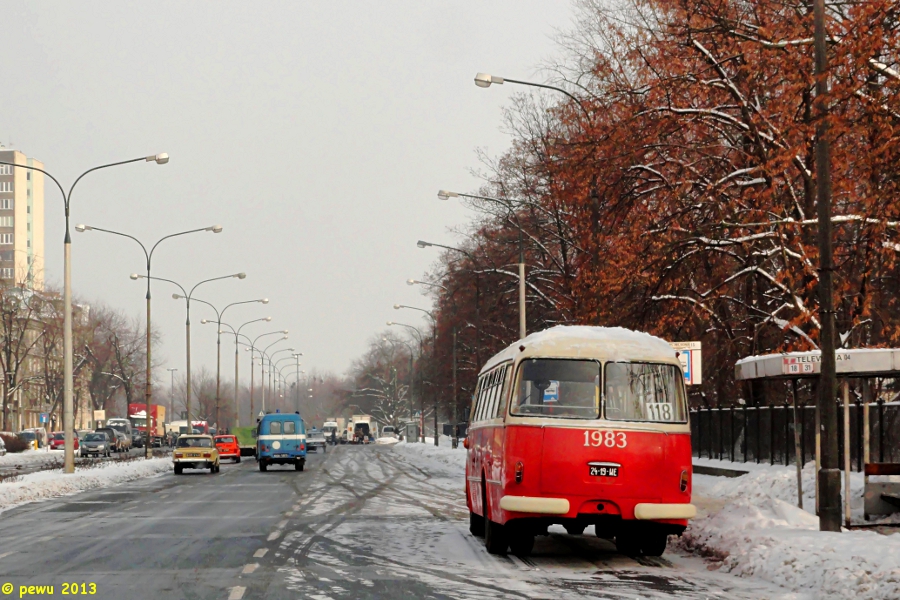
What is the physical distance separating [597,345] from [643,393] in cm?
81

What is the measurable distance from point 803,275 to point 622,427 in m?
13.5

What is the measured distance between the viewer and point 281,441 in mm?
52219

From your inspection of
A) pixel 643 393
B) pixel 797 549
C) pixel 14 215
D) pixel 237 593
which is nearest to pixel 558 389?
pixel 643 393

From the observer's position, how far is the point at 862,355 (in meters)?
16.4

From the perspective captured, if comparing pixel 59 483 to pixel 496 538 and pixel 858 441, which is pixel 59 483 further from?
pixel 496 538

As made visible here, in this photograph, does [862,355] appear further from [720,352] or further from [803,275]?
[720,352]

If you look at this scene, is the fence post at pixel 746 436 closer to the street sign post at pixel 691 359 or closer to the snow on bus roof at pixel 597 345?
the street sign post at pixel 691 359

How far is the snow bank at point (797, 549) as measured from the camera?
1200 centimetres

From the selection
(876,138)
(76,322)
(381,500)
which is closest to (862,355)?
(876,138)

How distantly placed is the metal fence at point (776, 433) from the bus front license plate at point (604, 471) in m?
10.2

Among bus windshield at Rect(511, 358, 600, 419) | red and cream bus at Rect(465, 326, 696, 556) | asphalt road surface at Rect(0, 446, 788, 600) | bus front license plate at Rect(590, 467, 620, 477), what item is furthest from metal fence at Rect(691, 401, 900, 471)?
bus front license plate at Rect(590, 467, 620, 477)

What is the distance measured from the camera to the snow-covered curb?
3023 cm

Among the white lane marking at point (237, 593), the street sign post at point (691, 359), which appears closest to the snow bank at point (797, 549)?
the white lane marking at point (237, 593)

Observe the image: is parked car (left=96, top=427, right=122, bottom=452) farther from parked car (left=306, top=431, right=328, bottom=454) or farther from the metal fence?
the metal fence
